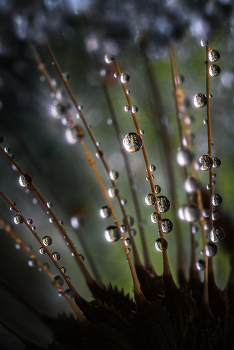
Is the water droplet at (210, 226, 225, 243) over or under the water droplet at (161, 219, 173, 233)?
over

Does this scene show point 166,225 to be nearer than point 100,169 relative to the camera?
Yes

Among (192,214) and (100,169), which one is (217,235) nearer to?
(192,214)

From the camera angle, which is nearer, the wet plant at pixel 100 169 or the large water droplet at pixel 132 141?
the large water droplet at pixel 132 141

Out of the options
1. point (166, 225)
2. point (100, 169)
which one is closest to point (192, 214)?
point (166, 225)

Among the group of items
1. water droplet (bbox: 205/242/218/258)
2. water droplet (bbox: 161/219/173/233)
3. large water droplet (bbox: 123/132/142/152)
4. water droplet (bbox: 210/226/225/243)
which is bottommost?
water droplet (bbox: 205/242/218/258)

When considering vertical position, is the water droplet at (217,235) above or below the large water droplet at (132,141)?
below

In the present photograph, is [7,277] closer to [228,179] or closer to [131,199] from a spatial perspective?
[131,199]

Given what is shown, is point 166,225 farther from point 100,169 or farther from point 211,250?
point 100,169

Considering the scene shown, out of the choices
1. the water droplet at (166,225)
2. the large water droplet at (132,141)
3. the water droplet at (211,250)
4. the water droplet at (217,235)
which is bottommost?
the water droplet at (211,250)

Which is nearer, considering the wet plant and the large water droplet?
the large water droplet

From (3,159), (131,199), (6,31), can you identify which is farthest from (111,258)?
(6,31)

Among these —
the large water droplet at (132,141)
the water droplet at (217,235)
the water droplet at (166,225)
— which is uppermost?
the large water droplet at (132,141)

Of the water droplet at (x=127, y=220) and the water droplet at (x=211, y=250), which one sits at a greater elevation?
the water droplet at (x=127, y=220)
